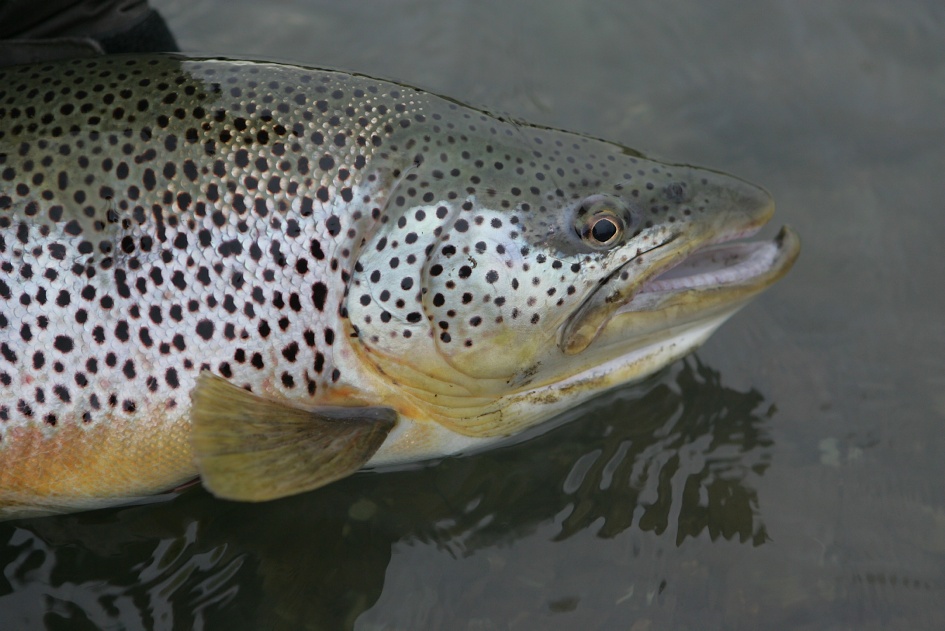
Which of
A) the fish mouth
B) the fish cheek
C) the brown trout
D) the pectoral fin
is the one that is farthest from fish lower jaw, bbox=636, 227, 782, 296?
the pectoral fin

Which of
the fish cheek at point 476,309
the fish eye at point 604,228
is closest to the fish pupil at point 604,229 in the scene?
the fish eye at point 604,228

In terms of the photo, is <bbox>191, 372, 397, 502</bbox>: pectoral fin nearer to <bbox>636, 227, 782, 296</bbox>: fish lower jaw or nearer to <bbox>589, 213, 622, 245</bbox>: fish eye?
<bbox>589, 213, 622, 245</bbox>: fish eye

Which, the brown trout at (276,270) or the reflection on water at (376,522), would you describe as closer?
the brown trout at (276,270)

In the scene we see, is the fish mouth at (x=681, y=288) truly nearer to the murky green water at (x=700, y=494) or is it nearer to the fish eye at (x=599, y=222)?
the fish eye at (x=599, y=222)

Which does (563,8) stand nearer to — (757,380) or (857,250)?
(857,250)

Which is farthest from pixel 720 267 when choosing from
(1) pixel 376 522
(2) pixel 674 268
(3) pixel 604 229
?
(1) pixel 376 522

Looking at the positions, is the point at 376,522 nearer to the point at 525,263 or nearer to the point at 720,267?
the point at 525,263

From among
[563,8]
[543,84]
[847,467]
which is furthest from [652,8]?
[847,467]
